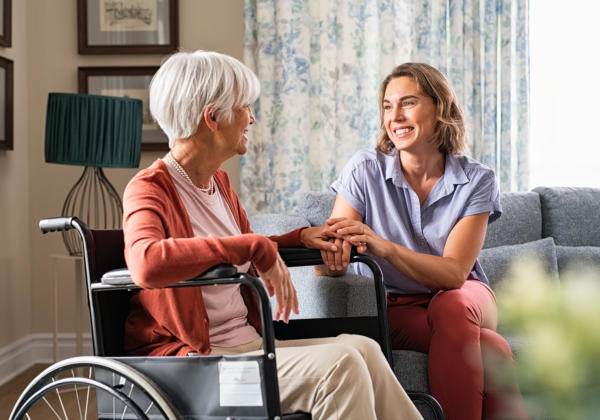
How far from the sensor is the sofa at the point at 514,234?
6.24ft

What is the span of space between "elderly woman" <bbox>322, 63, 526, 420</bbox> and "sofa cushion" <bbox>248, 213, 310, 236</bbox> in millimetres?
311

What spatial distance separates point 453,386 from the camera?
5.61ft

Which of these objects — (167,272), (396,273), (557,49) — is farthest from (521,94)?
(167,272)

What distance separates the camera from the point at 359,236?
1.79m

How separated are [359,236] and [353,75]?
186cm

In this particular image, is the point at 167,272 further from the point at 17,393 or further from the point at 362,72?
the point at 362,72

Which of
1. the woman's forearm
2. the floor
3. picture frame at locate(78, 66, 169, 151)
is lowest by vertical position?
the floor

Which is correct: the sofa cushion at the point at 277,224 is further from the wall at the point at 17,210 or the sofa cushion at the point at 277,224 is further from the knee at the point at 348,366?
the wall at the point at 17,210

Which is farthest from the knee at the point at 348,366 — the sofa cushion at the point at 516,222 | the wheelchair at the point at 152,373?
the sofa cushion at the point at 516,222

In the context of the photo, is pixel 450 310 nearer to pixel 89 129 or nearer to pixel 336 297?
pixel 336 297

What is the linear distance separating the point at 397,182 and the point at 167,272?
1.01 m

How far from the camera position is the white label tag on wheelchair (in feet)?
4.03

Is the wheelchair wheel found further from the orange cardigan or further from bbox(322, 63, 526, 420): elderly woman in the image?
bbox(322, 63, 526, 420): elderly woman

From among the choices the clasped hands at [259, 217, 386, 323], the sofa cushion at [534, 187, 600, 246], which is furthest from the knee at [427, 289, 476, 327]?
the sofa cushion at [534, 187, 600, 246]
